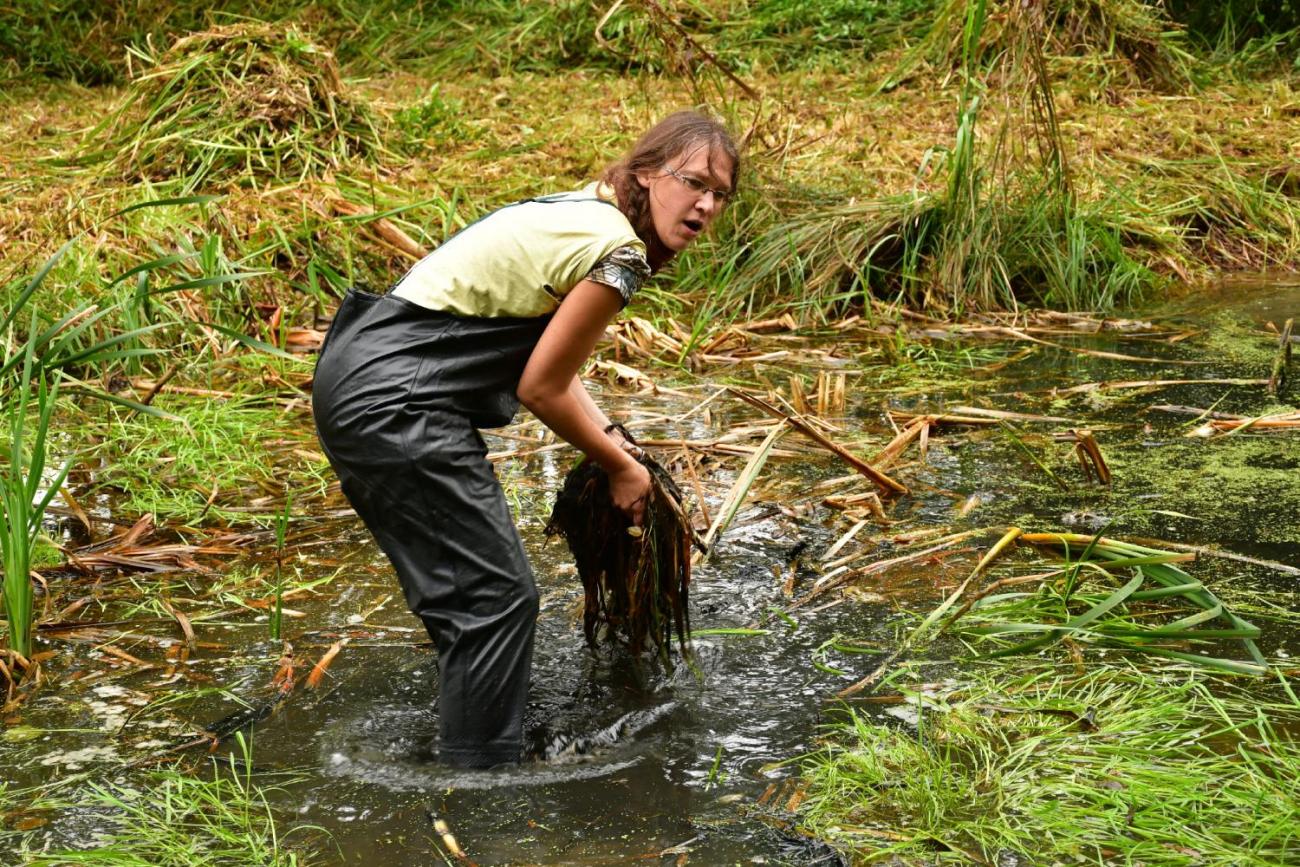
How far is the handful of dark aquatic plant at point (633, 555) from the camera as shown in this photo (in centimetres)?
305

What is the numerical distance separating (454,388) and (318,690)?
33.0 inches

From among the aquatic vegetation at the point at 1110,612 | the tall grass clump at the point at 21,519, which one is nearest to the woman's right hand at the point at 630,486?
the aquatic vegetation at the point at 1110,612

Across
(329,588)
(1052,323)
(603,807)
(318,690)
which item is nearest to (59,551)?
(329,588)

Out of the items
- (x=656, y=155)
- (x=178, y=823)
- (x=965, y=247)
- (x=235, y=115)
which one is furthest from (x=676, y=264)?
(x=178, y=823)

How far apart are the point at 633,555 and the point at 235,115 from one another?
189 inches

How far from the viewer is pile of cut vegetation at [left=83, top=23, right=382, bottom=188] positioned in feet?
22.4

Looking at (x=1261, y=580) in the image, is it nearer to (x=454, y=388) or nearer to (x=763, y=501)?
(x=763, y=501)

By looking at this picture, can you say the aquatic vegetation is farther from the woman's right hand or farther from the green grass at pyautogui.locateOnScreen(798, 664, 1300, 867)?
the woman's right hand

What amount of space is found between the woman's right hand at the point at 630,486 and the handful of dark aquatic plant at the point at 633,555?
68 mm

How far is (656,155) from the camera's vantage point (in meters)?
2.68

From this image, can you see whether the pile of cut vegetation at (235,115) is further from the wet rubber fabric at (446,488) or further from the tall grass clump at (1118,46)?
the wet rubber fabric at (446,488)

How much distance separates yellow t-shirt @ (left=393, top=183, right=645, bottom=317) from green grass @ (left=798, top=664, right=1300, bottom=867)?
40.1 inches

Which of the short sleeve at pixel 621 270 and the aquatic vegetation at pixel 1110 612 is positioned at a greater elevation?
the short sleeve at pixel 621 270

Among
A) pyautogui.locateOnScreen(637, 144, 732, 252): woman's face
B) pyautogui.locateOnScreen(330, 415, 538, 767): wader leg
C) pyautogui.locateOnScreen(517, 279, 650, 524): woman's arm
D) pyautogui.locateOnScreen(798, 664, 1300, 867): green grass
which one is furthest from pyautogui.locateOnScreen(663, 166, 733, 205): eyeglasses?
pyautogui.locateOnScreen(798, 664, 1300, 867): green grass
